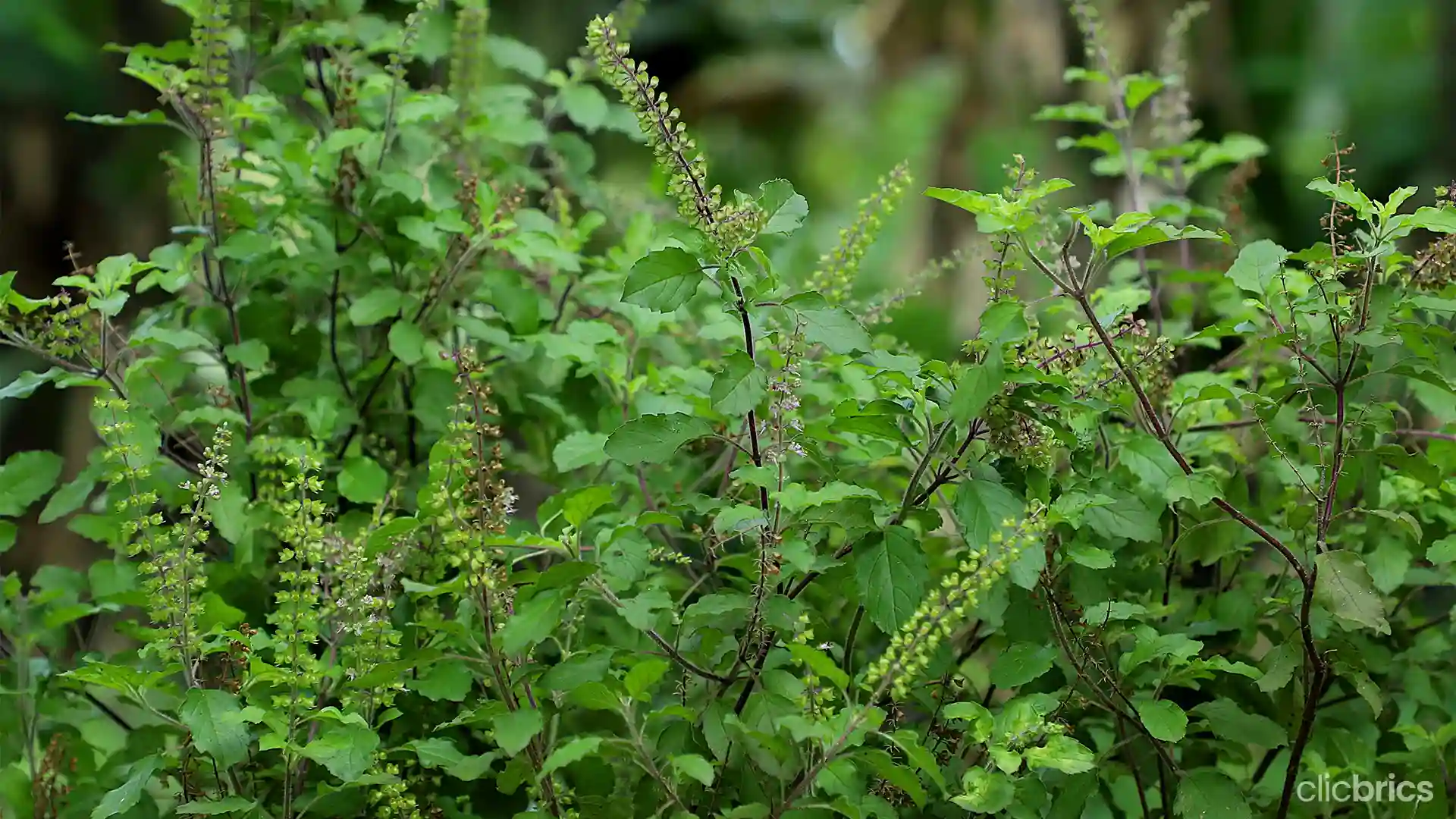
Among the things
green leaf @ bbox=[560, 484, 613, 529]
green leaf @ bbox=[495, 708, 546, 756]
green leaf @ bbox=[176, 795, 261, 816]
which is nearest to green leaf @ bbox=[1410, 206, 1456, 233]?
green leaf @ bbox=[560, 484, 613, 529]

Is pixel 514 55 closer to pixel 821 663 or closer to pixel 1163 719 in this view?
pixel 821 663

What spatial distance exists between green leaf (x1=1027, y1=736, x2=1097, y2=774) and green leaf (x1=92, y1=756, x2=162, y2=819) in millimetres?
745

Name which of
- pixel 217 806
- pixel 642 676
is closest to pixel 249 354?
pixel 217 806

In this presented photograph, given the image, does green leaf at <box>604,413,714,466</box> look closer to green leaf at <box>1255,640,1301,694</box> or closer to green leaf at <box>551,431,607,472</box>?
green leaf at <box>551,431,607,472</box>

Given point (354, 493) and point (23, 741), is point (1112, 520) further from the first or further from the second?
point (23, 741)

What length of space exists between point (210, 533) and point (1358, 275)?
1244 mm

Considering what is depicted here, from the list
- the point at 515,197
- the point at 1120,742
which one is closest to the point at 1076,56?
the point at 515,197

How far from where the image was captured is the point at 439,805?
116 cm

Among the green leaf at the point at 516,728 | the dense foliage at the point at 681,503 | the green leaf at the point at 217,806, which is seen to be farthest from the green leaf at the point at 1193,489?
the green leaf at the point at 217,806

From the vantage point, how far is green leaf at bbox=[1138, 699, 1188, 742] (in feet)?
3.29

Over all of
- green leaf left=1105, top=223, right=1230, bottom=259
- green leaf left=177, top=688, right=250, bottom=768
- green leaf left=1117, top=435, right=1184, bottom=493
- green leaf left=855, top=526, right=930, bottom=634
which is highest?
green leaf left=1105, top=223, right=1230, bottom=259

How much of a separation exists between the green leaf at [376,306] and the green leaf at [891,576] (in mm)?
633

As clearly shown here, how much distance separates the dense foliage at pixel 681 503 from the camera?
0.98 metres

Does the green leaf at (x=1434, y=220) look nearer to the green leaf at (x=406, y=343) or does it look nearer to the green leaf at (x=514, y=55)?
the green leaf at (x=406, y=343)
